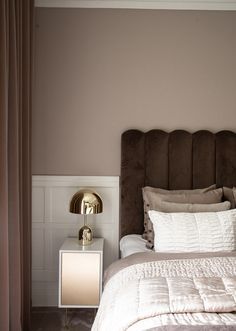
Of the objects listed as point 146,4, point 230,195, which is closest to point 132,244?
point 230,195

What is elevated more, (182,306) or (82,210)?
(82,210)

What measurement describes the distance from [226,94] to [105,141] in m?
1.09

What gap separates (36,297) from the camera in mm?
3273

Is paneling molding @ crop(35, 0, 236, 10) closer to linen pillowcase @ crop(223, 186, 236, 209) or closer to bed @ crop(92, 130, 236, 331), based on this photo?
bed @ crop(92, 130, 236, 331)

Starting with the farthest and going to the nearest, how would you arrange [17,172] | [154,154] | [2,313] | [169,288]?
[154,154] → [17,172] → [2,313] → [169,288]

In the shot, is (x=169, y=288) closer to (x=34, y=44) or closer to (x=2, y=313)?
(x=2, y=313)

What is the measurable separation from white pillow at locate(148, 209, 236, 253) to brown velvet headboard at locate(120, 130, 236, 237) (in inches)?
21.1

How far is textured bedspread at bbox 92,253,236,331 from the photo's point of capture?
5.26 ft

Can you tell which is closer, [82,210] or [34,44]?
[82,210]

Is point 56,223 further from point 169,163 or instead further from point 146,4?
point 146,4

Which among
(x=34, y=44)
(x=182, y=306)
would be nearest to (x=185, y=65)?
(x=34, y=44)

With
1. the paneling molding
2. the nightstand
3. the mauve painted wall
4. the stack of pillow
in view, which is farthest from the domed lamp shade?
the paneling molding

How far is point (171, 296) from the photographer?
5.70ft

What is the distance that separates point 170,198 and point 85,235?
74 cm
